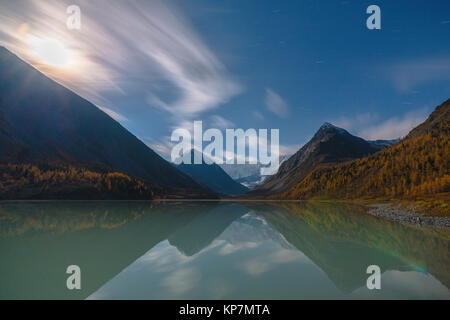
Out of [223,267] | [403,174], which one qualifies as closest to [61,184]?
[223,267]

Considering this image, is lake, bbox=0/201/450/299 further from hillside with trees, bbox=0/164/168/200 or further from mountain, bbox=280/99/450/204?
hillside with trees, bbox=0/164/168/200

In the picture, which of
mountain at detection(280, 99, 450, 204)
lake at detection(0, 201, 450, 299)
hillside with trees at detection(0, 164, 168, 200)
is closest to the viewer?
lake at detection(0, 201, 450, 299)

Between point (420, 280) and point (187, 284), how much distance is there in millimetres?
15100

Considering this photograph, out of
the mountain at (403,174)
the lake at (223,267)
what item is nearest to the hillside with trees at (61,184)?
the lake at (223,267)

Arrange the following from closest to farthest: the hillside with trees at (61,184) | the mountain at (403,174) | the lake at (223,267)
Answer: the lake at (223,267)
the mountain at (403,174)
the hillside with trees at (61,184)

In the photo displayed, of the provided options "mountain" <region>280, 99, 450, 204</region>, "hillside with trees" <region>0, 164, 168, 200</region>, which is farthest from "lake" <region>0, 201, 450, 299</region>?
"hillside with trees" <region>0, 164, 168, 200</region>

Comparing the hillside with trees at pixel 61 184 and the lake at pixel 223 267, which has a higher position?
the hillside with trees at pixel 61 184

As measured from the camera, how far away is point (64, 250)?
80.3ft

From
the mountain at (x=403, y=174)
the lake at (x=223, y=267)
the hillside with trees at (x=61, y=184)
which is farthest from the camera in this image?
the hillside with trees at (x=61, y=184)

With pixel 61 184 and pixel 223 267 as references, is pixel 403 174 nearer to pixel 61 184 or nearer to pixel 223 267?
pixel 223 267

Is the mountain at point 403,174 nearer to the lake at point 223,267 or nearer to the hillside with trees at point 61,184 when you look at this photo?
the lake at point 223,267
